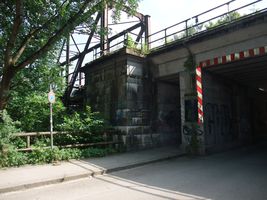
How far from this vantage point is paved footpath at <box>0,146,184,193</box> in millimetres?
6730

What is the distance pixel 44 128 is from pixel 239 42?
9923 millimetres

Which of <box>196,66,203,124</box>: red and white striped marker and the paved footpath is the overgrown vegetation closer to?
the paved footpath

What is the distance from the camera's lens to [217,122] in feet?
44.2

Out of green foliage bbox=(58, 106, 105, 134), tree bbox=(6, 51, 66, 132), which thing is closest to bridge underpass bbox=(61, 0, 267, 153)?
green foliage bbox=(58, 106, 105, 134)

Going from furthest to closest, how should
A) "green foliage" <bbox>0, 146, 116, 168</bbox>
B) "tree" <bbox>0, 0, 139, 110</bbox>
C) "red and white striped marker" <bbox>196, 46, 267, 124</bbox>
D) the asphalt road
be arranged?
"red and white striped marker" <bbox>196, 46, 267, 124</bbox>, "tree" <bbox>0, 0, 139, 110</bbox>, "green foliage" <bbox>0, 146, 116, 168</bbox>, the asphalt road

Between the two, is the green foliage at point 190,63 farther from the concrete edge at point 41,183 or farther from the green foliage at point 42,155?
the concrete edge at point 41,183

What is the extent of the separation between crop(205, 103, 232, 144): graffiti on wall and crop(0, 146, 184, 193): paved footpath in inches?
108

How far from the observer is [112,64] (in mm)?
14227

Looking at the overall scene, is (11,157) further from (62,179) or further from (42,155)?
(62,179)

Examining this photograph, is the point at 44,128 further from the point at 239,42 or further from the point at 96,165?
the point at 239,42

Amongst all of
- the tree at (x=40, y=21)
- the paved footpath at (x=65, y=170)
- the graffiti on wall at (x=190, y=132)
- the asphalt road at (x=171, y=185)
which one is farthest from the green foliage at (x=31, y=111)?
the graffiti on wall at (x=190, y=132)

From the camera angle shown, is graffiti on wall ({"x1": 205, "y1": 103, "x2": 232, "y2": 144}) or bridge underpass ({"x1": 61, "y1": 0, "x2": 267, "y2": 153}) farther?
graffiti on wall ({"x1": 205, "y1": 103, "x2": 232, "y2": 144})

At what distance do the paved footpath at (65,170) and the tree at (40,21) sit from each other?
3470 millimetres

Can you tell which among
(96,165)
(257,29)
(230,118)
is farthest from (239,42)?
(96,165)
